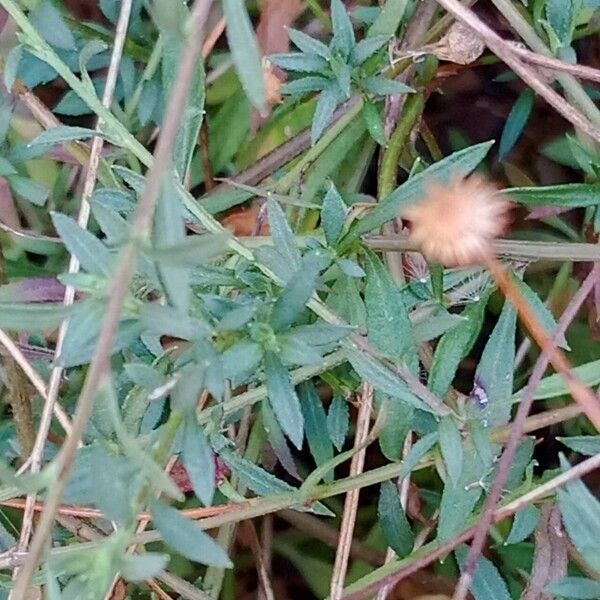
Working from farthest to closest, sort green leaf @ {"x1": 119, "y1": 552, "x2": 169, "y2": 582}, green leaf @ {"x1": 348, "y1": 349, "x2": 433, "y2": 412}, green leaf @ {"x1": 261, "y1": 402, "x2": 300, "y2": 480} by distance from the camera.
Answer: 1. green leaf @ {"x1": 261, "y1": 402, "x2": 300, "y2": 480}
2. green leaf @ {"x1": 348, "y1": 349, "x2": 433, "y2": 412}
3. green leaf @ {"x1": 119, "y1": 552, "x2": 169, "y2": 582}

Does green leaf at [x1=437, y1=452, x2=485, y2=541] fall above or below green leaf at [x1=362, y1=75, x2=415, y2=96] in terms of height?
below

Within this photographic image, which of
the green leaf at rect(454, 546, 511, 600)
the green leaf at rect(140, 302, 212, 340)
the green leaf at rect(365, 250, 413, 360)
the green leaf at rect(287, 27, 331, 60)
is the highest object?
the green leaf at rect(287, 27, 331, 60)

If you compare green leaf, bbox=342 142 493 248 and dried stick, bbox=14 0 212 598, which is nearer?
dried stick, bbox=14 0 212 598

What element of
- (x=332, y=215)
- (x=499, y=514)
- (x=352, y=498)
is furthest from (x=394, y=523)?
(x=332, y=215)

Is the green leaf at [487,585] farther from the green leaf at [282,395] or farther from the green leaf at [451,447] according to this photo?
the green leaf at [282,395]

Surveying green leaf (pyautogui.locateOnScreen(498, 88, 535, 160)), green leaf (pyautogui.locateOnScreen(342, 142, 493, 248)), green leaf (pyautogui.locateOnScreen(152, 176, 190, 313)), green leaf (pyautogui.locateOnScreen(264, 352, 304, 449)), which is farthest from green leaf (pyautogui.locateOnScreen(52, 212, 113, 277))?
green leaf (pyautogui.locateOnScreen(498, 88, 535, 160))

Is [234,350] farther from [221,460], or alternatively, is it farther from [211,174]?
[211,174]

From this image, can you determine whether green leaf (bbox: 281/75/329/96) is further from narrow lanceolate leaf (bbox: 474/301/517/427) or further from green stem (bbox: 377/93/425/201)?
narrow lanceolate leaf (bbox: 474/301/517/427)
